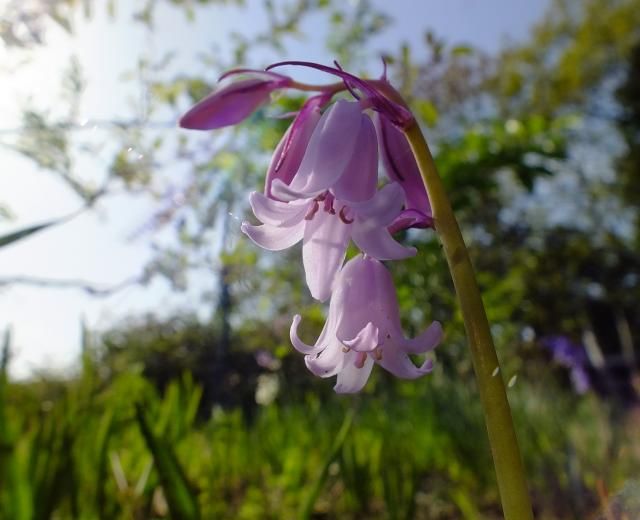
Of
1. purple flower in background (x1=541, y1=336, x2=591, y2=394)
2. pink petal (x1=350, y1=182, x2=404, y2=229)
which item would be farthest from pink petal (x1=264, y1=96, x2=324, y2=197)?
purple flower in background (x1=541, y1=336, x2=591, y2=394)

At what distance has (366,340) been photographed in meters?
0.61

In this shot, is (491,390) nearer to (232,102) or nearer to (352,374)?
(352,374)

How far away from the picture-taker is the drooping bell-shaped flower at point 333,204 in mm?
568

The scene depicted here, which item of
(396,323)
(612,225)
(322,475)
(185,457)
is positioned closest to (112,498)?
(185,457)

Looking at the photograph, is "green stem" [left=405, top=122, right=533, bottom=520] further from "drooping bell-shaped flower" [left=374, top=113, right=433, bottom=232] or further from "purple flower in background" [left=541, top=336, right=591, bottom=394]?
"purple flower in background" [left=541, top=336, right=591, bottom=394]

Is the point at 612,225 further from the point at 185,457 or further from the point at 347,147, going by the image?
the point at 347,147

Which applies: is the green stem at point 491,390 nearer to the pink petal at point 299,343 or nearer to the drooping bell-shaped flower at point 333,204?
the drooping bell-shaped flower at point 333,204

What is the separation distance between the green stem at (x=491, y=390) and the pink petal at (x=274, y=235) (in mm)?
200

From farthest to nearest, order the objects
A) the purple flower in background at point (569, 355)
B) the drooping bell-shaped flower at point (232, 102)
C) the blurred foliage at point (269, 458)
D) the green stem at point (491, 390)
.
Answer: the purple flower in background at point (569, 355)
the blurred foliage at point (269, 458)
the drooping bell-shaped flower at point (232, 102)
the green stem at point (491, 390)

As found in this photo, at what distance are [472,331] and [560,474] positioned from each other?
191cm

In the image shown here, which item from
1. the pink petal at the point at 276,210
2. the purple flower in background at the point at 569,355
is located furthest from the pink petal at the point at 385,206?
the purple flower in background at the point at 569,355

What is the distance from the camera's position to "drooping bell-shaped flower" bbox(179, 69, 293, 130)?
1.90 ft

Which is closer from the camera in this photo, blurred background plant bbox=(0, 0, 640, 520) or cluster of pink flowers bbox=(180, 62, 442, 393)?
cluster of pink flowers bbox=(180, 62, 442, 393)

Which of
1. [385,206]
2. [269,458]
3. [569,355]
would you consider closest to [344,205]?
[385,206]
